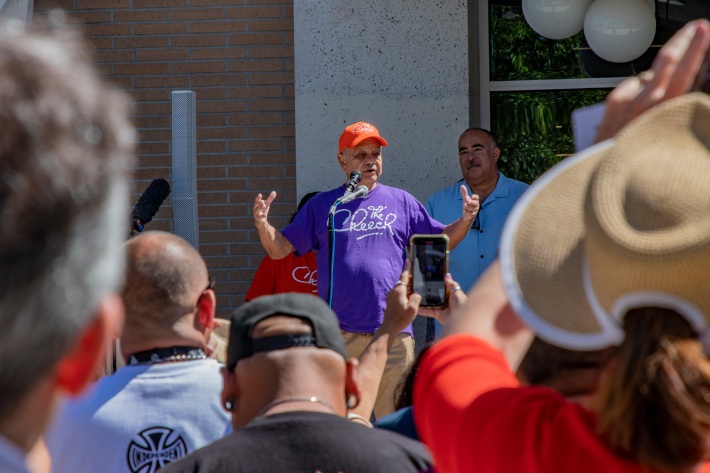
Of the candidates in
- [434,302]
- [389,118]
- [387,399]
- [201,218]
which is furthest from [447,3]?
[434,302]

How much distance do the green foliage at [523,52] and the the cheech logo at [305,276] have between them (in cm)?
259

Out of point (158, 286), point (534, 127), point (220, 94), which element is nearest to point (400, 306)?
point (158, 286)

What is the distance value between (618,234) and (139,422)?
175 centimetres

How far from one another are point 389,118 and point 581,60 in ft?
5.87

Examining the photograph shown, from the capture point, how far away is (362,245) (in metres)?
5.94

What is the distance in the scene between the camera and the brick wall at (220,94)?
305 inches

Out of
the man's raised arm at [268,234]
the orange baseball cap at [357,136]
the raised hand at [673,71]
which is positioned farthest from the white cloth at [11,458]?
the orange baseball cap at [357,136]

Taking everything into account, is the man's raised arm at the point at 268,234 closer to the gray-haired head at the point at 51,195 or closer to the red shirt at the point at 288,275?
the red shirt at the point at 288,275

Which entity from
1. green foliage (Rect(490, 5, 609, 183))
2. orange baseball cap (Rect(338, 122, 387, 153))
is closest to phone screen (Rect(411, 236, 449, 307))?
orange baseball cap (Rect(338, 122, 387, 153))

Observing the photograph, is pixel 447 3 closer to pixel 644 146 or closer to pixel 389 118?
pixel 389 118

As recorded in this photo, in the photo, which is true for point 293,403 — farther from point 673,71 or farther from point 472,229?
point 472,229

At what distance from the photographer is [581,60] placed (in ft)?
26.6

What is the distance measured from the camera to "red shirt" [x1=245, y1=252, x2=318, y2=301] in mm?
6613

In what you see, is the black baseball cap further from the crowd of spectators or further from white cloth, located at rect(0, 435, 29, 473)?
white cloth, located at rect(0, 435, 29, 473)
